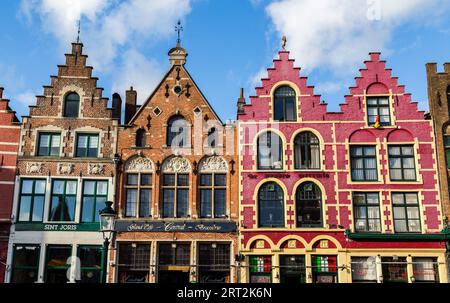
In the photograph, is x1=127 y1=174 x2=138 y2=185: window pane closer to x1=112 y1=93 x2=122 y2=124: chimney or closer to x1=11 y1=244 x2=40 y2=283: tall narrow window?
x1=112 y1=93 x2=122 y2=124: chimney

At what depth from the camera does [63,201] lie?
2442cm

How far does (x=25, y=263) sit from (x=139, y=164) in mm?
6707

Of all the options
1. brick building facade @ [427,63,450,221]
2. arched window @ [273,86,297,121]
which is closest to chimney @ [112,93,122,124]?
arched window @ [273,86,297,121]

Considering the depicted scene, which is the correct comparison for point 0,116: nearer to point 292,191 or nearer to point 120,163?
point 120,163

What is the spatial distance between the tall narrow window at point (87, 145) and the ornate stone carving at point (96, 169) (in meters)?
0.52

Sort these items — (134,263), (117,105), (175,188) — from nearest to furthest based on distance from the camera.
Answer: (134,263) < (175,188) < (117,105)

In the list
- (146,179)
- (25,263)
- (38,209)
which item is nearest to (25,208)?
(38,209)

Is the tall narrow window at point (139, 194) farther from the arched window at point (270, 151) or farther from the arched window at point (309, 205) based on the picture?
the arched window at point (309, 205)

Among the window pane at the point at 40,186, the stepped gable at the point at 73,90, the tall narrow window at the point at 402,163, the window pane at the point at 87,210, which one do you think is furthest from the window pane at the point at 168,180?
the tall narrow window at the point at 402,163

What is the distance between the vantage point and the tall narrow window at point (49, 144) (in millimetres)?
25141

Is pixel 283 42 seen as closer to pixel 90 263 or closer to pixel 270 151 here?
pixel 270 151

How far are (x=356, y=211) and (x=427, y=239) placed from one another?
130 inches

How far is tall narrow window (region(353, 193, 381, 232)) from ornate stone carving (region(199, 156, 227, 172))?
20.7 feet

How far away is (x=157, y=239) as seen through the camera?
78.7 feet
